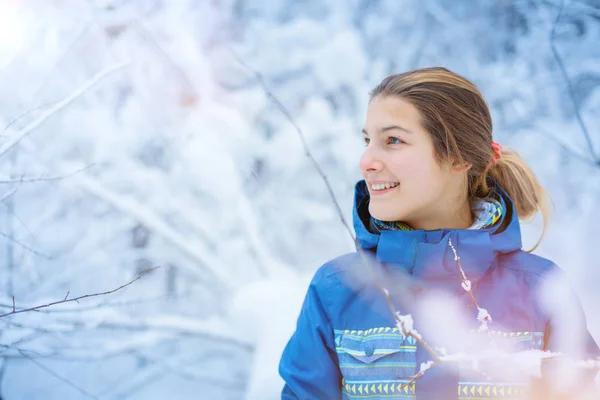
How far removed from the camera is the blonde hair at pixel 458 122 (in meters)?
1.17

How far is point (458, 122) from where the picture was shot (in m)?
1.19

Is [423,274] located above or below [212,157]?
below

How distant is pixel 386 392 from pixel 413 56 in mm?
1655

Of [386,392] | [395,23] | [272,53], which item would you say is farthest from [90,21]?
[386,392]

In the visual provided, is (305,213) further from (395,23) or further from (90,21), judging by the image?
(90,21)

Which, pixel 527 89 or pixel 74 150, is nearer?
pixel 74 150

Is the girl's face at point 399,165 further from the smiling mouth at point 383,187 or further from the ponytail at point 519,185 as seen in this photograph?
the ponytail at point 519,185

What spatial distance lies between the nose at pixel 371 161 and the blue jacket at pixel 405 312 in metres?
0.15

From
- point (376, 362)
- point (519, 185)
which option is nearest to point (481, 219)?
point (519, 185)

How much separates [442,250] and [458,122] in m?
→ 0.31

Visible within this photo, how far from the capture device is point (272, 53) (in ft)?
7.39

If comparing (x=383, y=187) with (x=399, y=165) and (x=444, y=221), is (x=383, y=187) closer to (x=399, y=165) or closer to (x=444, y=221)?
(x=399, y=165)

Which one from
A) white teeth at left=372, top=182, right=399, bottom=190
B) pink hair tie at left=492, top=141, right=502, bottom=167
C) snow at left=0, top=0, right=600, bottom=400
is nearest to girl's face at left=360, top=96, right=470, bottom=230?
white teeth at left=372, top=182, right=399, bottom=190

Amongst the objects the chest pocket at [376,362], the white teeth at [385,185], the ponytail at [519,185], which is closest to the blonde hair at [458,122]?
the ponytail at [519,185]
